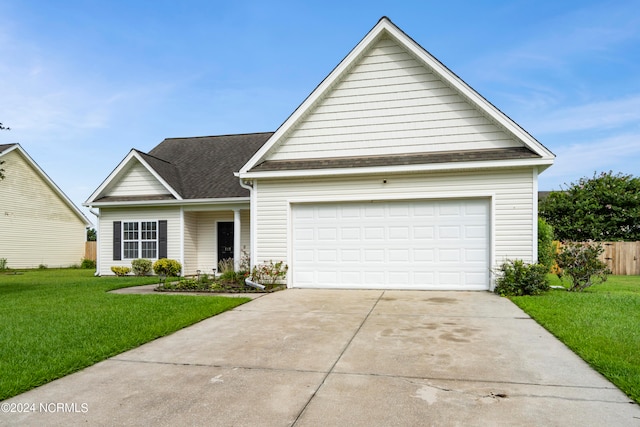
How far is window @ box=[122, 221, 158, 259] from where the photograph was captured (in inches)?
689

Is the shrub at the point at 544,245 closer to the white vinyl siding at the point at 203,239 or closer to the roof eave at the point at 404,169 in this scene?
the roof eave at the point at 404,169

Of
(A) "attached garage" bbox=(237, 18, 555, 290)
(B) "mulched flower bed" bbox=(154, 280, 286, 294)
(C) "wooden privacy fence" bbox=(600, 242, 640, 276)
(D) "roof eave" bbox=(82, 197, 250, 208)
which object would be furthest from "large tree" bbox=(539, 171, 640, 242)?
(B) "mulched flower bed" bbox=(154, 280, 286, 294)

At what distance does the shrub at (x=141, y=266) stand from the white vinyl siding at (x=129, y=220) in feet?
2.18

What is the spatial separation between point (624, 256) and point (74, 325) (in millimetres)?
21988

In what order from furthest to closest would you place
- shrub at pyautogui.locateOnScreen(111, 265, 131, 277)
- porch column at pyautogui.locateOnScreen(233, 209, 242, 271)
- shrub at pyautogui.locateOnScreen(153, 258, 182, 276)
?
shrub at pyautogui.locateOnScreen(111, 265, 131, 277) < shrub at pyautogui.locateOnScreen(153, 258, 182, 276) < porch column at pyautogui.locateOnScreen(233, 209, 242, 271)

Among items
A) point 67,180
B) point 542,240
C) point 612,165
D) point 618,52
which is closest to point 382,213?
point 542,240

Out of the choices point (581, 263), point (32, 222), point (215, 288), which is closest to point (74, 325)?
point (215, 288)

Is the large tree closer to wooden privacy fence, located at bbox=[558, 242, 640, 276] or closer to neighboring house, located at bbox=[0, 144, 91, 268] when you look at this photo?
wooden privacy fence, located at bbox=[558, 242, 640, 276]

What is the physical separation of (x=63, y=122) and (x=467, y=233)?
17.3m

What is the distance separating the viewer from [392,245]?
451 inches

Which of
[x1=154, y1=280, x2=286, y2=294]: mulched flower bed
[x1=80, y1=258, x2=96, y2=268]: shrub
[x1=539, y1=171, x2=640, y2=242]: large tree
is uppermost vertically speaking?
[x1=539, y1=171, x2=640, y2=242]: large tree

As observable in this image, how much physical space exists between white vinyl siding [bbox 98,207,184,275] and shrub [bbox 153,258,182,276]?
1.03ft

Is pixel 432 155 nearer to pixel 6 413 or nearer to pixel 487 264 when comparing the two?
pixel 487 264

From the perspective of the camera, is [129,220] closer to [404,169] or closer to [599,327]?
[404,169]
